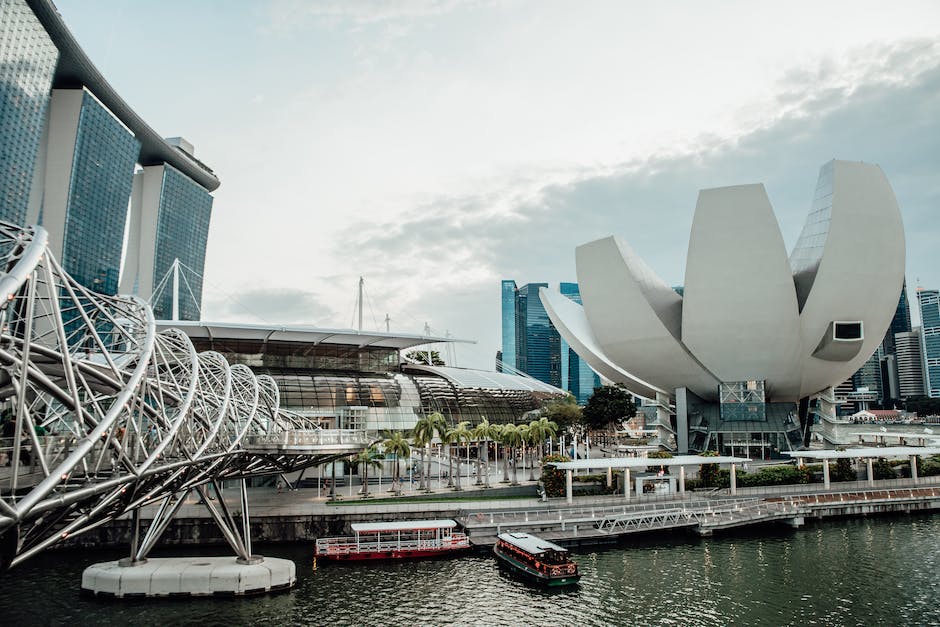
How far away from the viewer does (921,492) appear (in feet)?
168

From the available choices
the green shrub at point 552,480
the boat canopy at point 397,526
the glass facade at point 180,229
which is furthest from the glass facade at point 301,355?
the glass facade at point 180,229

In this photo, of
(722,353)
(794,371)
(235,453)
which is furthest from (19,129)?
(794,371)

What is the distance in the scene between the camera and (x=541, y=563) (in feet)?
102

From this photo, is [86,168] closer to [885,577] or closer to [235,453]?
[235,453]

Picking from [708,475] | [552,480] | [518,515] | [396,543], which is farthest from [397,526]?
[708,475]

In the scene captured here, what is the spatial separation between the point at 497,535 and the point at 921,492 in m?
35.9

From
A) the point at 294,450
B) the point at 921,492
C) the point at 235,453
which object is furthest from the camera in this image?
the point at 921,492

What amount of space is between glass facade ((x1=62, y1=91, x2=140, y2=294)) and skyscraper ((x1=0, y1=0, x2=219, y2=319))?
212 mm

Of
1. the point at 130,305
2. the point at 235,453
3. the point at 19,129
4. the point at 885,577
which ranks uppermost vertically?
the point at 19,129

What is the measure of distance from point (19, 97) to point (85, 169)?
1399 inches

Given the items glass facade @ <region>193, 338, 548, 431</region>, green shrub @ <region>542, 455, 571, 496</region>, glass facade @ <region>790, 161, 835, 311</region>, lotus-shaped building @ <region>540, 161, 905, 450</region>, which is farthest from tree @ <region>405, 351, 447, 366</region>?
green shrub @ <region>542, 455, 571, 496</region>

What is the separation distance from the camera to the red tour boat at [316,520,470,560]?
118 feet

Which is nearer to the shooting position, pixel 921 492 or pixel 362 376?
pixel 921 492

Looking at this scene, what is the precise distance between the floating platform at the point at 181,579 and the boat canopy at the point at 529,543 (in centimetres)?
1115
